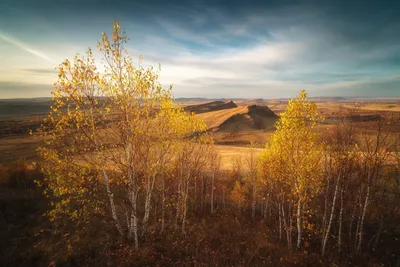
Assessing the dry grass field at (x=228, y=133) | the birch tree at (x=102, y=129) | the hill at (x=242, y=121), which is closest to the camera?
the birch tree at (x=102, y=129)

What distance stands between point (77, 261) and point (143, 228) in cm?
482

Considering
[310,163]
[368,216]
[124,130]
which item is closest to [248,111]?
[368,216]

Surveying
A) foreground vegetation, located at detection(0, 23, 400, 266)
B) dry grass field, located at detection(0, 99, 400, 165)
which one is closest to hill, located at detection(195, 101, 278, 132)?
dry grass field, located at detection(0, 99, 400, 165)

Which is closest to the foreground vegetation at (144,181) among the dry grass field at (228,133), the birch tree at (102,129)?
the birch tree at (102,129)

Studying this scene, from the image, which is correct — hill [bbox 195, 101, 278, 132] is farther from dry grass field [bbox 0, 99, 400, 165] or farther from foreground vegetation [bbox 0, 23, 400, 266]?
foreground vegetation [bbox 0, 23, 400, 266]

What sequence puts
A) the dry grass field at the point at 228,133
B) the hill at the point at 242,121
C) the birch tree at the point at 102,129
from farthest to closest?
1. the hill at the point at 242,121
2. the dry grass field at the point at 228,133
3. the birch tree at the point at 102,129

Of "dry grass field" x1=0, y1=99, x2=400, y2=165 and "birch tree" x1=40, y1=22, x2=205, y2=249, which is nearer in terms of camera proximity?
"birch tree" x1=40, y1=22, x2=205, y2=249

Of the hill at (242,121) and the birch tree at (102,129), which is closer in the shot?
the birch tree at (102,129)

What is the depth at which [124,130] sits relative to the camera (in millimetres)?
12734

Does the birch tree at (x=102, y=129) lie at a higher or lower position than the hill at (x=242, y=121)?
higher

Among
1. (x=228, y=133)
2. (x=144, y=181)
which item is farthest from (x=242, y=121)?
(x=144, y=181)

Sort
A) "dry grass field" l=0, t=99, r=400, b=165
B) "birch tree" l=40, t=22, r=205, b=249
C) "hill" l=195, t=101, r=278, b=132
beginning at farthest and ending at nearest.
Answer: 1. "hill" l=195, t=101, r=278, b=132
2. "dry grass field" l=0, t=99, r=400, b=165
3. "birch tree" l=40, t=22, r=205, b=249

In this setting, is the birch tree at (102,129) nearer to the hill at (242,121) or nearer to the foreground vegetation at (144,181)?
the foreground vegetation at (144,181)

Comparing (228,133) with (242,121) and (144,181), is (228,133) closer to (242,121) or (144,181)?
(242,121)
